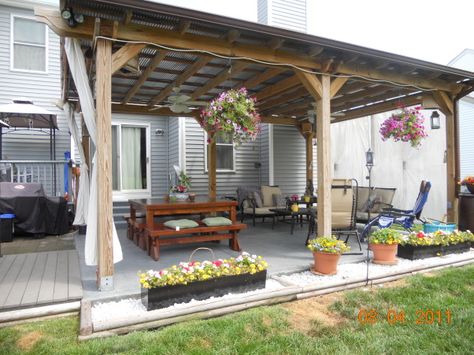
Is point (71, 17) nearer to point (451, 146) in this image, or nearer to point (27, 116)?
point (27, 116)

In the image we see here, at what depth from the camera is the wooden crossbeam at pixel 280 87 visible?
18.0 feet

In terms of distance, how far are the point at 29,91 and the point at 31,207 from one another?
11.9ft

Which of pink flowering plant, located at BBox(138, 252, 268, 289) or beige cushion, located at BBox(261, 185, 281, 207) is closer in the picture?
pink flowering plant, located at BBox(138, 252, 268, 289)

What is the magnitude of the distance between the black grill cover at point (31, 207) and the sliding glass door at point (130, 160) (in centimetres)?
229

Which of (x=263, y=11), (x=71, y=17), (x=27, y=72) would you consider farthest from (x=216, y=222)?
(x=263, y=11)

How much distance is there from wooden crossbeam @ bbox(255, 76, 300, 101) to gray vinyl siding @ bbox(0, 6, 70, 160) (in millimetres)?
4974

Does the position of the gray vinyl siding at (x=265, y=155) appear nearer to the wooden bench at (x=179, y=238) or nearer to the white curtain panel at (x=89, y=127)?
the wooden bench at (x=179, y=238)

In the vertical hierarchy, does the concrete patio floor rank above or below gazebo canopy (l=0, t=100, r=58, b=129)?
below

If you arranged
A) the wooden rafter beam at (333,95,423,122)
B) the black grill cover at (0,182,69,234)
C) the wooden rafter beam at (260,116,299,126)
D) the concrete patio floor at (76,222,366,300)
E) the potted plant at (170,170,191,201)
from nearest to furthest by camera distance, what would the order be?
1. the concrete patio floor at (76,222,366,300)
2. the potted plant at (170,170,191,201)
3. the black grill cover at (0,182,69,234)
4. the wooden rafter beam at (333,95,423,122)
5. the wooden rafter beam at (260,116,299,126)

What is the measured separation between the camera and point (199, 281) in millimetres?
3184

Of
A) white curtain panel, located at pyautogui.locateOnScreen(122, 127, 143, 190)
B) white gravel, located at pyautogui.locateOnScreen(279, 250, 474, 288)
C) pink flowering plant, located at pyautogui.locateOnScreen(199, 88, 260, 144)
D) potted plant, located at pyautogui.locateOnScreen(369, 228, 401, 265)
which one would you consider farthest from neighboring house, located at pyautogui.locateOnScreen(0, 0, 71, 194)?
potted plant, located at pyautogui.locateOnScreen(369, 228, 401, 265)

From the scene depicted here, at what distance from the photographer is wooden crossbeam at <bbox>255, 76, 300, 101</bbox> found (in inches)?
215

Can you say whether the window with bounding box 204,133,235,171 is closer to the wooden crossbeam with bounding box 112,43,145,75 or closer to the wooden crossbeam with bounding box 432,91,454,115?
the wooden crossbeam with bounding box 432,91,454,115

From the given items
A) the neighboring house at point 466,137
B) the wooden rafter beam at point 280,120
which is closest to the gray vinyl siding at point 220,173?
the wooden rafter beam at point 280,120
